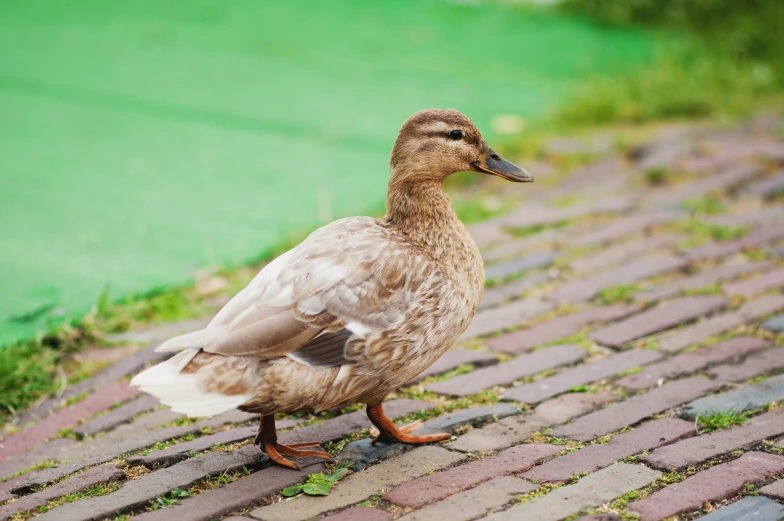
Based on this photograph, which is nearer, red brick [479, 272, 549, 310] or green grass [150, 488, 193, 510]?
green grass [150, 488, 193, 510]

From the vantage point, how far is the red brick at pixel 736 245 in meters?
4.95

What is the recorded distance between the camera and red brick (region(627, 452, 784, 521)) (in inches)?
111

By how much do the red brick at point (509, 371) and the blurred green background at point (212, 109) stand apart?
1.59 meters

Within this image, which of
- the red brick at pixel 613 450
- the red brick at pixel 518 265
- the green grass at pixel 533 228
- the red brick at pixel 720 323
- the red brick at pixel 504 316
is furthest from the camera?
the green grass at pixel 533 228

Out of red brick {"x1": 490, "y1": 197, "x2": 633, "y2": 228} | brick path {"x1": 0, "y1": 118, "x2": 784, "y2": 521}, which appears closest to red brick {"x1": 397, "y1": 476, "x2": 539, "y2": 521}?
brick path {"x1": 0, "y1": 118, "x2": 784, "y2": 521}

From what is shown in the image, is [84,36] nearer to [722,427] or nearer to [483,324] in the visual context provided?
[483,324]

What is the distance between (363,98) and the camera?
729cm

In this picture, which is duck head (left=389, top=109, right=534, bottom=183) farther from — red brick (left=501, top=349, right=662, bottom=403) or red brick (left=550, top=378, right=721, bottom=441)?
red brick (left=550, top=378, right=721, bottom=441)

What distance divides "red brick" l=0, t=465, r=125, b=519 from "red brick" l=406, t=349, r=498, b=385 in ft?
4.15

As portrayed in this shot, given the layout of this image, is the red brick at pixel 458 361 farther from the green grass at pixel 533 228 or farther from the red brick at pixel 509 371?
the green grass at pixel 533 228

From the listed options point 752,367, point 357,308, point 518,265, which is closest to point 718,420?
point 752,367

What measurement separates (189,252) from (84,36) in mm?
3839

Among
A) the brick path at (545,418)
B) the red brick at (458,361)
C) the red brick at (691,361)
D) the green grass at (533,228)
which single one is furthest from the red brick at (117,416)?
the green grass at (533,228)

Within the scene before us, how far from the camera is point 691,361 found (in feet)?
12.8
